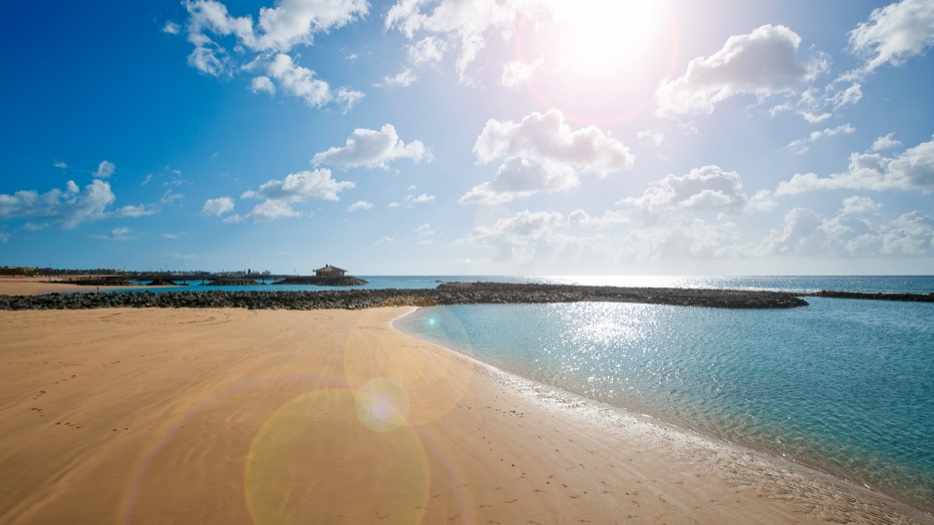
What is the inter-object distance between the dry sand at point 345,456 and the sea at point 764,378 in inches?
61.1

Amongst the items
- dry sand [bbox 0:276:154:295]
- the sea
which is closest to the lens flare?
the sea

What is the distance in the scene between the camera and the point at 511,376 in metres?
14.4

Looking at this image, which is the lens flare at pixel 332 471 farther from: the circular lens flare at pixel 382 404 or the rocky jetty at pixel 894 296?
the rocky jetty at pixel 894 296

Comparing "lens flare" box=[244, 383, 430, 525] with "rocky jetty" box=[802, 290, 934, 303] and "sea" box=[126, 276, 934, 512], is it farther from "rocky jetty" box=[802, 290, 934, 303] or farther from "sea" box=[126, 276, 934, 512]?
"rocky jetty" box=[802, 290, 934, 303]

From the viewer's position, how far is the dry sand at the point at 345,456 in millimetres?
5340

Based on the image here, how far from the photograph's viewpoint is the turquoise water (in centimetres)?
905

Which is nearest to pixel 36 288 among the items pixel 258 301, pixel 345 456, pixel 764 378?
pixel 258 301

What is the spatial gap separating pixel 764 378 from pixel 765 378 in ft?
0.16

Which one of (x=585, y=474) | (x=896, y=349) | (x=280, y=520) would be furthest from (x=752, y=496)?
(x=896, y=349)

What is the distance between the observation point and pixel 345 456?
22.3 ft

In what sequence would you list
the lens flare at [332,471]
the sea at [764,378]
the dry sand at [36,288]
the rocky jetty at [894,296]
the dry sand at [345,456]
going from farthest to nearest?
the rocky jetty at [894,296]
the dry sand at [36,288]
the sea at [764,378]
the dry sand at [345,456]
the lens flare at [332,471]

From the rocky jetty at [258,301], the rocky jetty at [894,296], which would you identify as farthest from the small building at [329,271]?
the rocky jetty at [894,296]

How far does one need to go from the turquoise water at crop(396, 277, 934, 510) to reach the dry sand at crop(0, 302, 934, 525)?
1.62m

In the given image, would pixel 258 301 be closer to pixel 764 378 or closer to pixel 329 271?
pixel 764 378
